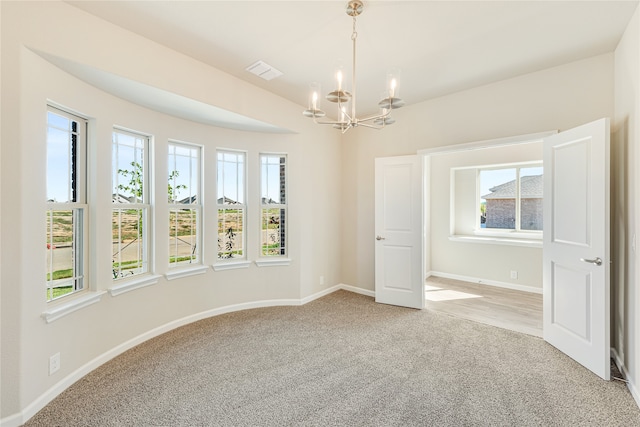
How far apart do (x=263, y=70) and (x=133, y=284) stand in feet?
8.46

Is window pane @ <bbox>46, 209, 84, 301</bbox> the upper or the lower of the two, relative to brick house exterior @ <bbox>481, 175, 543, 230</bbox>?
lower

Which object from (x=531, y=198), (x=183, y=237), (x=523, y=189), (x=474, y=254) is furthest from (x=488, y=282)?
(x=183, y=237)

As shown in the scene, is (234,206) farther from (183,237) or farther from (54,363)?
(54,363)

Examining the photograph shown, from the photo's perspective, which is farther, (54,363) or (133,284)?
(133,284)

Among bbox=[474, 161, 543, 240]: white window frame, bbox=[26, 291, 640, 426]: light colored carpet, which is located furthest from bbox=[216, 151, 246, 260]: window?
bbox=[474, 161, 543, 240]: white window frame

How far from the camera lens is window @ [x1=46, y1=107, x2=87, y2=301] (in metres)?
2.22

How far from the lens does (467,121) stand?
11.6 feet

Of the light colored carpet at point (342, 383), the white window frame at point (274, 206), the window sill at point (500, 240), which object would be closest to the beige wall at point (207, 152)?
the white window frame at point (274, 206)

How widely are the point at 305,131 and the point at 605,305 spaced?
3704mm

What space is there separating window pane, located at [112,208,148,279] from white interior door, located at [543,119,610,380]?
4292mm

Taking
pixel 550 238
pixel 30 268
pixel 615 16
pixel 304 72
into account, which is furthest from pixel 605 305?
pixel 30 268

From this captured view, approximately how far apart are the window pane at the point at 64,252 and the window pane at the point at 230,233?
1.55 metres

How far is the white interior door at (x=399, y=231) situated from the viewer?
12.9 feet

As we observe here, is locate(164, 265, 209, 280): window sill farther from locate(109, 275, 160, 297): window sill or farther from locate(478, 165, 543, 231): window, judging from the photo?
locate(478, 165, 543, 231): window
